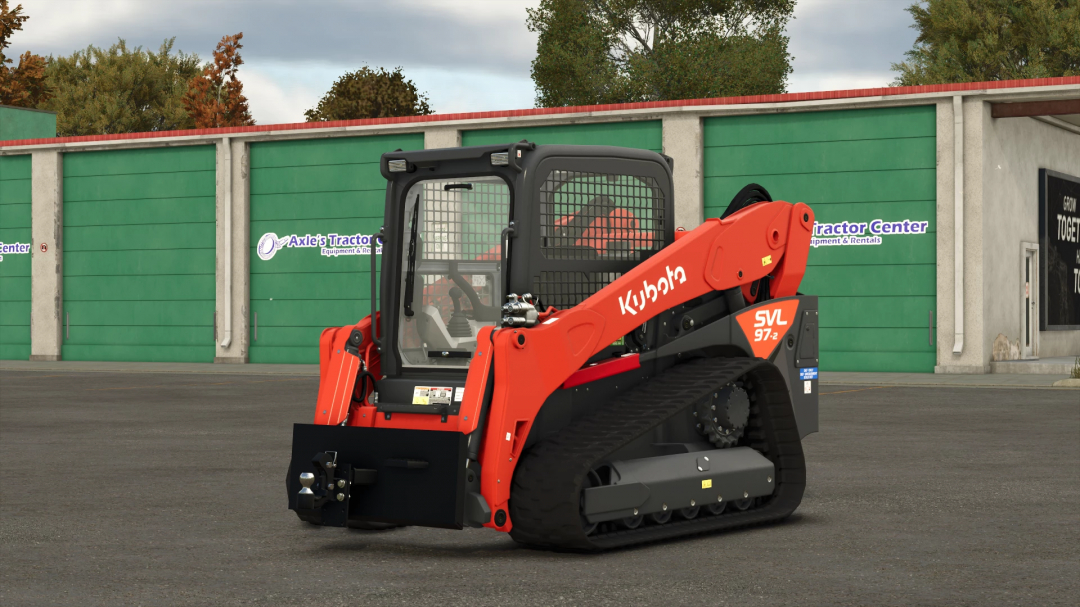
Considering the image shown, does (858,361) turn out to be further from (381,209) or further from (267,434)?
(267,434)

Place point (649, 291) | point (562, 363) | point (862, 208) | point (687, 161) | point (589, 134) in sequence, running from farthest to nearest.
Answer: point (589, 134)
point (687, 161)
point (862, 208)
point (649, 291)
point (562, 363)

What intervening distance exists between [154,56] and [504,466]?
75.6 m

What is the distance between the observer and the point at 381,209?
3167 centimetres

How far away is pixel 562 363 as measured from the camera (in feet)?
26.5

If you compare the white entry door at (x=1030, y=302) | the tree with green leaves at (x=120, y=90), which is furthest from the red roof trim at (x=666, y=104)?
the tree with green leaves at (x=120, y=90)

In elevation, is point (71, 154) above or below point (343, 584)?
above

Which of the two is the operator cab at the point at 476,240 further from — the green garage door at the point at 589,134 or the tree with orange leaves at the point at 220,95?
the tree with orange leaves at the point at 220,95

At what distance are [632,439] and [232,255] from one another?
1034 inches

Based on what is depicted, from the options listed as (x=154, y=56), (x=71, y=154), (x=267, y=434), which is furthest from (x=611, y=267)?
(x=154, y=56)

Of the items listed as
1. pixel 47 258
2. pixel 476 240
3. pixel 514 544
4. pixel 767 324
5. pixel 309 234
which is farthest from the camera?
pixel 47 258

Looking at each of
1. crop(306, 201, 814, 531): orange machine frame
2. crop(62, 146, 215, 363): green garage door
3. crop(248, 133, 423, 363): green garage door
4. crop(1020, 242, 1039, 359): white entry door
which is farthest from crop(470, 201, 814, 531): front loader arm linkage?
crop(62, 146, 215, 363): green garage door

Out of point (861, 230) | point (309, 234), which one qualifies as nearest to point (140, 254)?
point (309, 234)

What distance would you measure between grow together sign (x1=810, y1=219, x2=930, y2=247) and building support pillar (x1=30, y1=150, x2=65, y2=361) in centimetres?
1885

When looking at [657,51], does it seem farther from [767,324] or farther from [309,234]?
[767,324]
